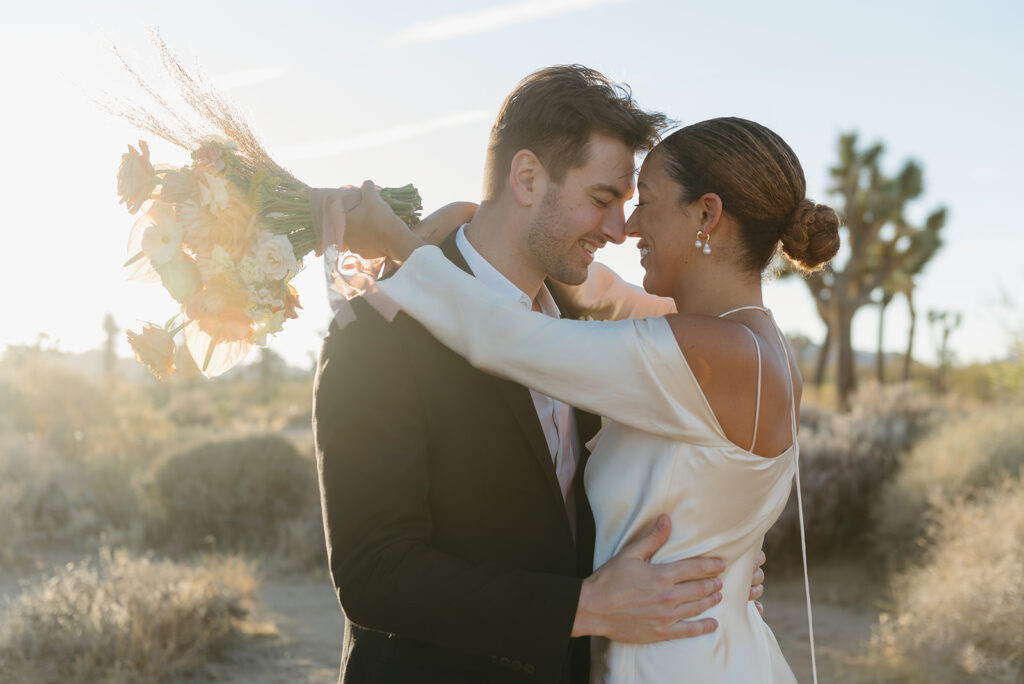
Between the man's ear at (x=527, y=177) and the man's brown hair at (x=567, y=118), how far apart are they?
2 cm

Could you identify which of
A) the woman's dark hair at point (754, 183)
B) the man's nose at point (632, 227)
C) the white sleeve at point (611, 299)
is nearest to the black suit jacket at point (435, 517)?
the man's nose at point (632, 227)

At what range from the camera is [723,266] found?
2611 millimetres

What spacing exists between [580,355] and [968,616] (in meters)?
6.05

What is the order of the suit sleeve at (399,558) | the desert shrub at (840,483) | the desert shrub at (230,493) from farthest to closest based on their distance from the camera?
1. the desert shrub at (230,493)
2. the desert shrub at (840,483)
3. the suit sleeve at (399,558)

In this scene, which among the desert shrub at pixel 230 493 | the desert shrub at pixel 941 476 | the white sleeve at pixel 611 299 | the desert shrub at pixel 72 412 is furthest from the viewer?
the desert shrub at pixel 72 412

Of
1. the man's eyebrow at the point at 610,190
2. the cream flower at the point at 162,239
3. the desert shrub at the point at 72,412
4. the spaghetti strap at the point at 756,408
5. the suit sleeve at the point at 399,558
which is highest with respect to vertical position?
the man's eyebrow at the point at 610,190

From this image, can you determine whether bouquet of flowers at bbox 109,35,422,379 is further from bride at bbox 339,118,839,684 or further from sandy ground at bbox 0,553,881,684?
sandy ground at bbox 0,553,881,684

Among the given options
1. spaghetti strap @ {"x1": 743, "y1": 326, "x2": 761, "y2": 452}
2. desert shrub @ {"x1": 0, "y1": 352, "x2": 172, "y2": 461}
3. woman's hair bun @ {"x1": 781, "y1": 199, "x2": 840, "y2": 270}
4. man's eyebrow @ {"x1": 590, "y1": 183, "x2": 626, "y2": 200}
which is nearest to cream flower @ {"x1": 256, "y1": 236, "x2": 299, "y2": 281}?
man's eyebrow @ {"x1": 590, "y1": 183, "x2": 626, "y2": 200}

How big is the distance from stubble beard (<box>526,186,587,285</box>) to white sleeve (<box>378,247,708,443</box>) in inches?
20.8

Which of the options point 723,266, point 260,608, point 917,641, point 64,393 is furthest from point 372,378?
point 64,393

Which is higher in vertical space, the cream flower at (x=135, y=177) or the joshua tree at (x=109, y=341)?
the cream flower at (x=135, y=177)

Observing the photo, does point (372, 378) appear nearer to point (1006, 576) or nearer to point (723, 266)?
point (723, 266)

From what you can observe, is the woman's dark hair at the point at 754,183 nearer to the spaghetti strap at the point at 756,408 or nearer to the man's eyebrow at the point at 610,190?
the man's eyebrow at the point at 610,190

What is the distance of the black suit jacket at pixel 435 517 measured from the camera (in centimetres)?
208
